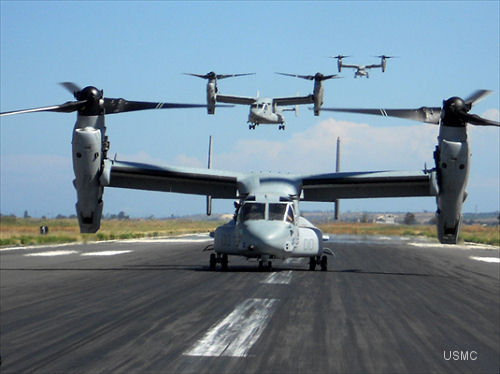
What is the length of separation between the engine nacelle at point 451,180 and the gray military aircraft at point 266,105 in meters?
43.5

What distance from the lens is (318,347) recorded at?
10.6 metres

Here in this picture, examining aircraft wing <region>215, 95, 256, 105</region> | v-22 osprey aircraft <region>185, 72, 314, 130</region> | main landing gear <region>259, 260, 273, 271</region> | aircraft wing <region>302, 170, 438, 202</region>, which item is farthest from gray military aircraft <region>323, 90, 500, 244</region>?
aircraft wing <region>215, 95, 256, 105</region>

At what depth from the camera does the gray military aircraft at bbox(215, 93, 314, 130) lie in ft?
217

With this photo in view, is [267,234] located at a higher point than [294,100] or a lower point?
lower

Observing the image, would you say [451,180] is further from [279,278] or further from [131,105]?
[131,105]

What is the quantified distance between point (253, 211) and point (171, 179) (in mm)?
4002

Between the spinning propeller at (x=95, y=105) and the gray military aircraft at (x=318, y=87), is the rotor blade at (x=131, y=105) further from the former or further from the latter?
the gray military aircraft at (x=318, y=87)

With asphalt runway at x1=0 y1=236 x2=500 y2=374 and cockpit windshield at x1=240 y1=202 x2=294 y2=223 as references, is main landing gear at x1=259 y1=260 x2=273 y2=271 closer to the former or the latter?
asphalt runway at x1=0 y1=236 x2=500 y2=374

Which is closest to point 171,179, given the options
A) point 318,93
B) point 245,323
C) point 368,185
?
point 368,185

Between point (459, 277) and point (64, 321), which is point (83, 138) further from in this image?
point (459, 277)

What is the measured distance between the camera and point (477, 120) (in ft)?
72.4

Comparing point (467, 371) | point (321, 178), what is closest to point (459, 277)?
point (321, 178)

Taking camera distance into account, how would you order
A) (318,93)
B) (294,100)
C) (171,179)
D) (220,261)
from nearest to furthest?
(220,261), (171,179), (318,93), (294,100)

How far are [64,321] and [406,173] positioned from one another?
594 inches
